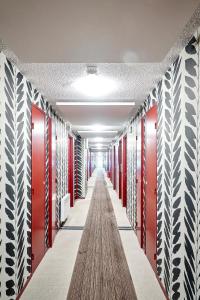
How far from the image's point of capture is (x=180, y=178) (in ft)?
7.14

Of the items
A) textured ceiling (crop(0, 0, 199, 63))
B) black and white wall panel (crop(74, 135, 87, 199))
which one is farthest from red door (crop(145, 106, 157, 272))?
black and white wall panel (crop(74, 135, 87, 199))

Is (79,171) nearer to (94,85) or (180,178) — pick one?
(94,85)

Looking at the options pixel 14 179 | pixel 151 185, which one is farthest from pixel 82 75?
pixel 151 185

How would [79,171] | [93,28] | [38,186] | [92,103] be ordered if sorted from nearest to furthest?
[93,28]
[38,186]
[92,103]
[79,171]

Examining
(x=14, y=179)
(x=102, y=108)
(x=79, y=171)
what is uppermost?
(x=102, y=108)

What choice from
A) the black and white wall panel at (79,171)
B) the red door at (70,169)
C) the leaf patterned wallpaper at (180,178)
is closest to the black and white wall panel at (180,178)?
the leaf patterned wallpaper at (180,178)

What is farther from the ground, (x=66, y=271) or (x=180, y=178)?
(x=180, y=178)

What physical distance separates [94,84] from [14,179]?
61.7 inches

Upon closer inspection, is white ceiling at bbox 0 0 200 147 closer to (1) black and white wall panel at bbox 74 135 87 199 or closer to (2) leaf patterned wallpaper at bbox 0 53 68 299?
(2) leaf patterned wallpaper at bbox 0 53 68 299

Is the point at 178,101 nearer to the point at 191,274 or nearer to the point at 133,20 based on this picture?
the point at 133,20

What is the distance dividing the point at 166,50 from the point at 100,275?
9.46 ft

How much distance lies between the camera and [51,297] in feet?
8.71

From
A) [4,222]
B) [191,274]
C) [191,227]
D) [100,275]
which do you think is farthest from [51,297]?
[191,227]

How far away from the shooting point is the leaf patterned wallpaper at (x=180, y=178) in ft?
6.19
